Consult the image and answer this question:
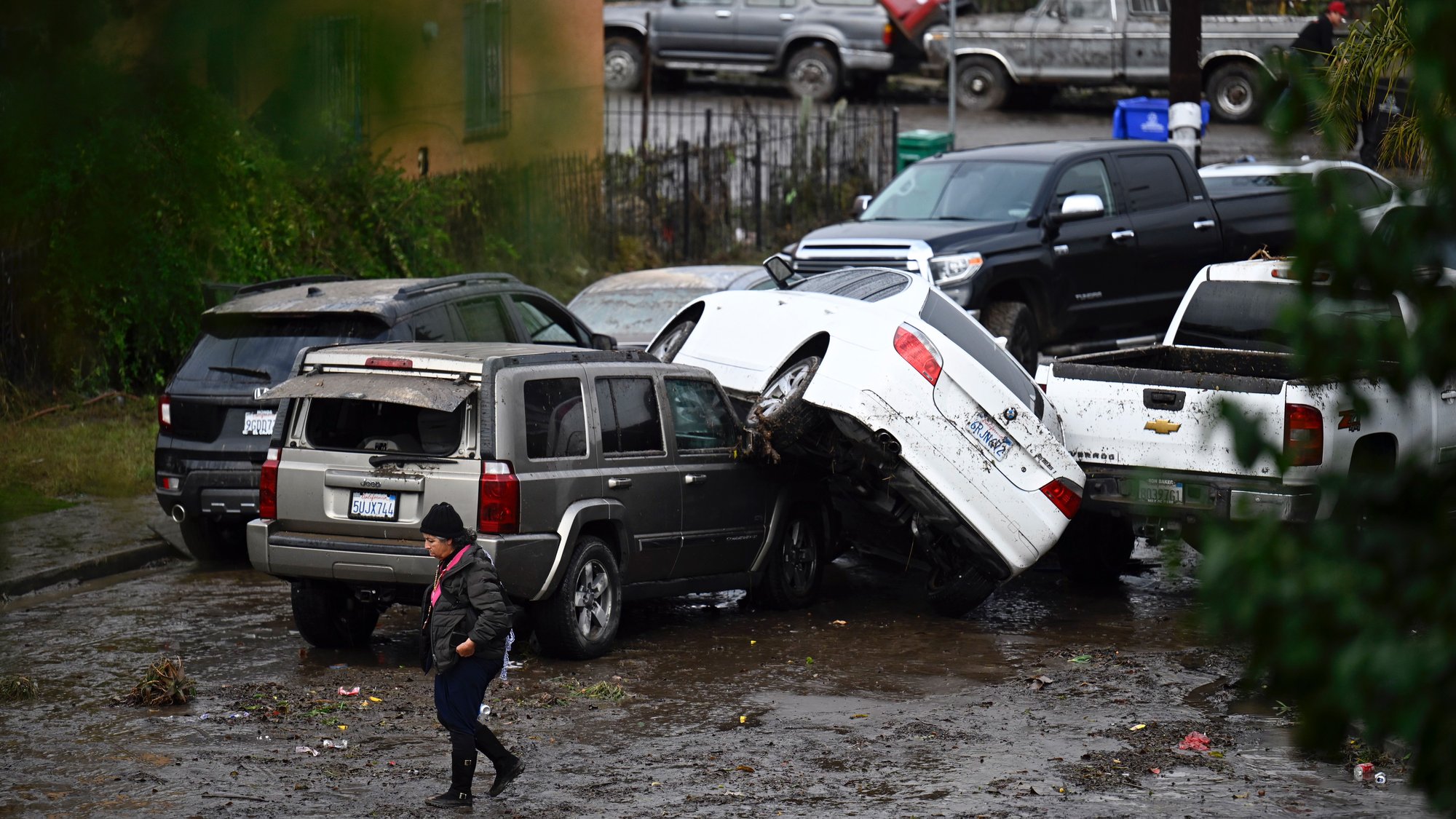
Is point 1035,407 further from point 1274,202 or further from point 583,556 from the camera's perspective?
point 1274,202

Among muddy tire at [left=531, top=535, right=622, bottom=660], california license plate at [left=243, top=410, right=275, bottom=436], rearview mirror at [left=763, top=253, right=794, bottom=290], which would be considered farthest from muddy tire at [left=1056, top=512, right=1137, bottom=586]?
california license plate at [left=243, top=410, right=275, bottom=436]

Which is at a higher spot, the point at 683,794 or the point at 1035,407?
the point at 1035,407

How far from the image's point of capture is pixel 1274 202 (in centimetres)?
1584

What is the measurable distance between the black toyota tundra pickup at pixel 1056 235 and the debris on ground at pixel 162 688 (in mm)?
7483

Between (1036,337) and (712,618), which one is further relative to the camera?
(1036,337)

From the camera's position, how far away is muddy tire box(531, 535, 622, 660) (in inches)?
340

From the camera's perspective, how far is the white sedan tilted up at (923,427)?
9289 mm

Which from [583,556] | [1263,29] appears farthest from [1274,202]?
[1263,29]

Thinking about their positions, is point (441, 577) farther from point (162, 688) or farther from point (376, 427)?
point (376, 427)

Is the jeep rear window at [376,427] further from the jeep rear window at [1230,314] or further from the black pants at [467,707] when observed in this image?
the jeep rear window at [1230,314]

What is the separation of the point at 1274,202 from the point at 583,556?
983 centimetres

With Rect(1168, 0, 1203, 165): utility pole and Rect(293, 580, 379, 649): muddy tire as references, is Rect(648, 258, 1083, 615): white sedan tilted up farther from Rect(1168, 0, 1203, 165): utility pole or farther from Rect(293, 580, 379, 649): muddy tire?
Rect(1168, 0, 1203, 165): utility pole

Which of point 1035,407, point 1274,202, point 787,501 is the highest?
point 1274,202

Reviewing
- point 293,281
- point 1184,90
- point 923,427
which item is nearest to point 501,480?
point 923,427
